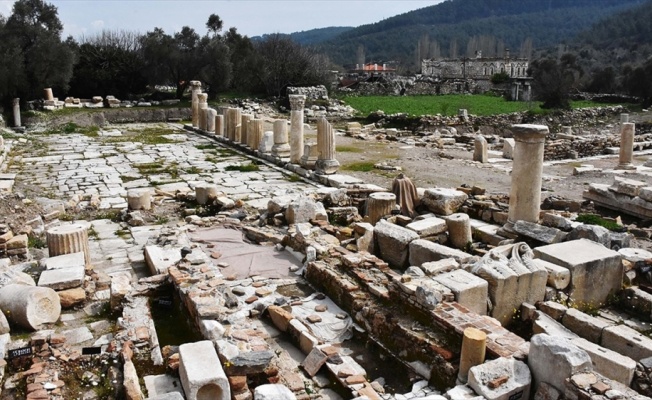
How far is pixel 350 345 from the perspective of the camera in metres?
6.54

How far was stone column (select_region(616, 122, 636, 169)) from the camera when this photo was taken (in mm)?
18125

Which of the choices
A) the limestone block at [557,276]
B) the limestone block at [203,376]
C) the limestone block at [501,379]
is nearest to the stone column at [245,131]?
the limestone block at [557,276]

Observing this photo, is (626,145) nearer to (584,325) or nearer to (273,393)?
(584,325)

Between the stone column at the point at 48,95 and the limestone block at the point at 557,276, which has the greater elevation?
the stone column at the point at 48,95

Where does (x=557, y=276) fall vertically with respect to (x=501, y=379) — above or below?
above

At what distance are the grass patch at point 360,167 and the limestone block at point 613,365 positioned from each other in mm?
11764

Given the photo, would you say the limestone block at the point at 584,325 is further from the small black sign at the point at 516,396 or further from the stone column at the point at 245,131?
the stone column at the point at 245,131

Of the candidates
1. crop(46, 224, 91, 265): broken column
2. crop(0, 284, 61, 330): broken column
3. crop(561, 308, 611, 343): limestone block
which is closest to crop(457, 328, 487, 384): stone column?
crop(561, 308, 611, 343): limestone block

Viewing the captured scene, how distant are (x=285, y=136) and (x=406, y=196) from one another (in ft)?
25.6

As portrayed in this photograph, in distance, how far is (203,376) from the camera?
16.5 ft

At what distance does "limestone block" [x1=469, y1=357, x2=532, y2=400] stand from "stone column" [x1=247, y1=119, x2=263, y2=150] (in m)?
15.5

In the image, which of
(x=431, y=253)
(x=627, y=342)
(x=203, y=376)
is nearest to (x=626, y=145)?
(x=431, y=253)

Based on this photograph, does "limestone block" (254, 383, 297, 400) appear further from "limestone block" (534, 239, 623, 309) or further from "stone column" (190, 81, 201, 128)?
"stone column" (190, 81, 201, 128)

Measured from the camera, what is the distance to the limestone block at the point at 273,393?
4746 mm
